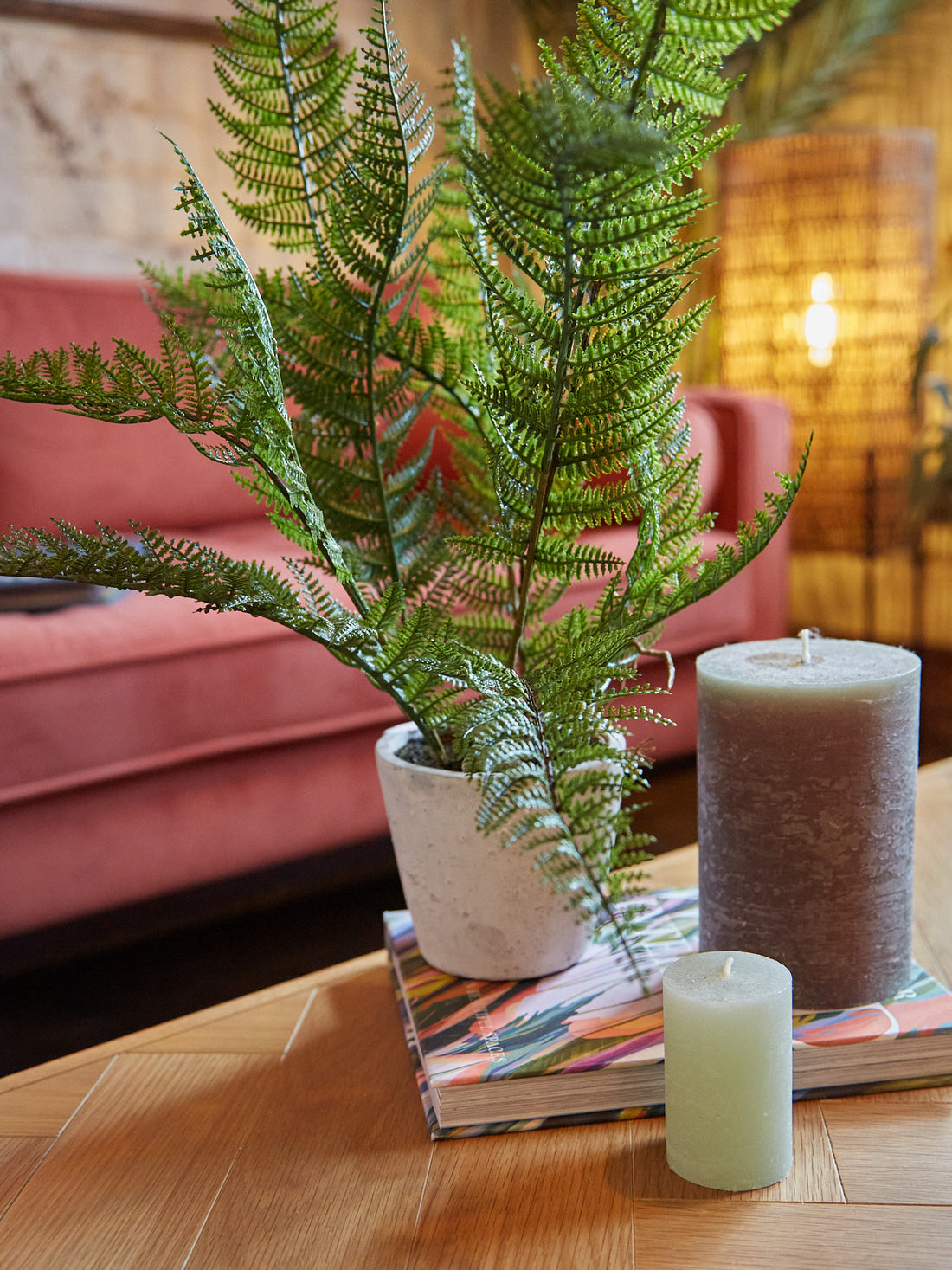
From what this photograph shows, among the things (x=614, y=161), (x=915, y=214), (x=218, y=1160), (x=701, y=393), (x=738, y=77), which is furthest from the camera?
(x=915, y=214)

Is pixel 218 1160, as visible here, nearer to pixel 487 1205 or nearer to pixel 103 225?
pixel 487 1205

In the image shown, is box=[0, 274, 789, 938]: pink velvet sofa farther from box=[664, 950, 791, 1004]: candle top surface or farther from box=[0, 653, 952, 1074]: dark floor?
box=[664, 950, 791, 1004]: candle top surface

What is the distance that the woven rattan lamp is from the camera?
2.12 meters

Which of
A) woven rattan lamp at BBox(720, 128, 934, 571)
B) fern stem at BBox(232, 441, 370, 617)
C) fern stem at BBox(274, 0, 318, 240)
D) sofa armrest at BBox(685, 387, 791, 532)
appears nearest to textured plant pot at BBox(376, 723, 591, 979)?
fern stem at BBox(232, 441, 370, 617)

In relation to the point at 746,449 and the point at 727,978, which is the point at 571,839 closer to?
the point at 727,978

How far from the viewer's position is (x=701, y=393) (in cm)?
174

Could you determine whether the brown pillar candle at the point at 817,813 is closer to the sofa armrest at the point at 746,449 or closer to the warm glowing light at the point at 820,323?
the sofa armrest at the point at 746,449

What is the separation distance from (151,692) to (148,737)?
0.04 metres

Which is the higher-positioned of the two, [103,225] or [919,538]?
[103,225]

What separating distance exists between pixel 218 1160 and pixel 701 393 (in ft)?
4.54

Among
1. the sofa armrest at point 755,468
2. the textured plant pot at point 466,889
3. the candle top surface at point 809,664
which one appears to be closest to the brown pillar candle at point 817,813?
the candle top surface at point 809,664

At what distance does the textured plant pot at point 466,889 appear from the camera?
27.5 inches

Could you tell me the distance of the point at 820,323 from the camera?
219 centimetres

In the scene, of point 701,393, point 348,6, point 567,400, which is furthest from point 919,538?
point 567,400
